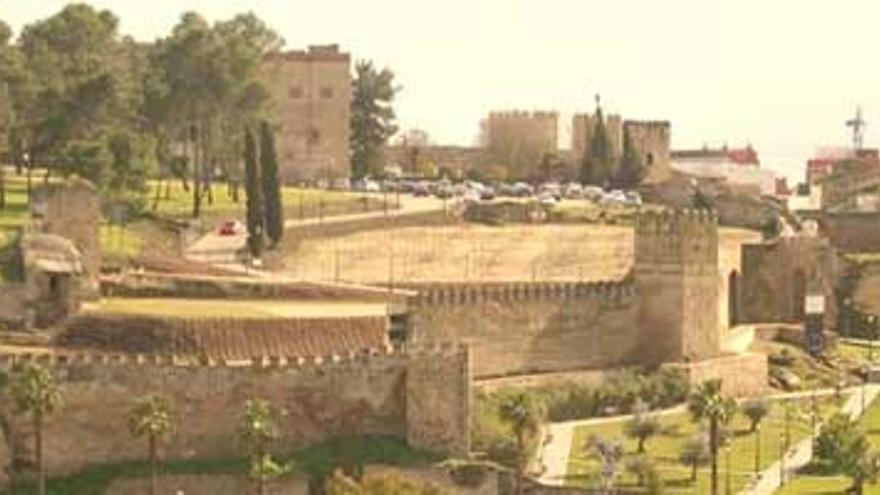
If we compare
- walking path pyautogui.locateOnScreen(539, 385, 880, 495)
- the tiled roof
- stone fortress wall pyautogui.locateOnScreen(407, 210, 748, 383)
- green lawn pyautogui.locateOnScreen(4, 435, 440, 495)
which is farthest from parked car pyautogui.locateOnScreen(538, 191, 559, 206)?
green lawn pyautogui.locateOnScreen(4, 435, 440, 495)

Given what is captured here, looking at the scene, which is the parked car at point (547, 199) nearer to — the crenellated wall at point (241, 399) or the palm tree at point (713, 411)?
the palm tree at point (713, 411)

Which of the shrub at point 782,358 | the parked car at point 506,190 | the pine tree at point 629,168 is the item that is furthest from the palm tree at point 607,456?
the pine tree at point 629,168

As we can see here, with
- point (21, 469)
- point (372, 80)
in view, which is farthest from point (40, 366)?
point (372, 80)

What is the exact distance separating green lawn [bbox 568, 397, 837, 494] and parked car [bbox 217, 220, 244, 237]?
17583 millimetres

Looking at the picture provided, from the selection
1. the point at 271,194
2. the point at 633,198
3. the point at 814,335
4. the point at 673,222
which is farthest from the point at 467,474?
the point at 633,198

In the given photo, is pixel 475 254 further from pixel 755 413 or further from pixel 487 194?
pixel 755 413

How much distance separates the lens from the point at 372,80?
96188mm

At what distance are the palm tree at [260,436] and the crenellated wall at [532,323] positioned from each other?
8.81 meters

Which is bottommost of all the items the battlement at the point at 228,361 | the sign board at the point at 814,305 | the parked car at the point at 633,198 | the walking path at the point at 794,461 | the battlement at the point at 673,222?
the walking path at the point at 794,461

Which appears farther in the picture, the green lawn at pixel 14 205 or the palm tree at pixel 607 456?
the green lawn at pixel 14 205

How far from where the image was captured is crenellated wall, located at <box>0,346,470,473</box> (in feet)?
154

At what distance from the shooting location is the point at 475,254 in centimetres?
7138

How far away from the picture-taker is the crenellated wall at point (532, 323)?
5644cm

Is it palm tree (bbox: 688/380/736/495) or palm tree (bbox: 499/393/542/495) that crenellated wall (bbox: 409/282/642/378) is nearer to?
palm tree (bbox: 499/393/542/495)
